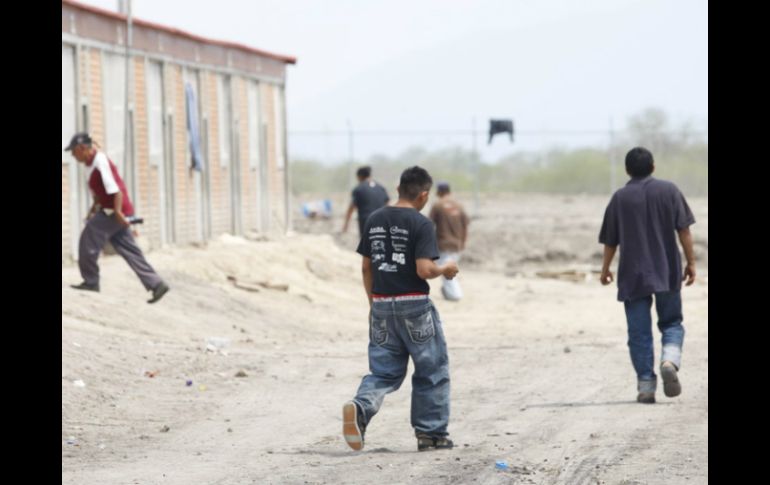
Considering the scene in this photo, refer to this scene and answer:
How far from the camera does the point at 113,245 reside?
15.6 meters

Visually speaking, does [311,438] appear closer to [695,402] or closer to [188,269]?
[695,402]

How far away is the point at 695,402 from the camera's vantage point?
1163 cm

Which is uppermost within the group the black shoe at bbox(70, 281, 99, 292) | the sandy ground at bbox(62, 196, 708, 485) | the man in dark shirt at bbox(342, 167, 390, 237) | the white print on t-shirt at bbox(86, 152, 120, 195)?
the white print on t-shirt at bbox(86, 152, 120, 195)

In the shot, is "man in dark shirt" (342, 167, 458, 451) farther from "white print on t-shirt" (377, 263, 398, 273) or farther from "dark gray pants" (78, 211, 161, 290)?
"dark gray pants" (78, 211, 161, 290)

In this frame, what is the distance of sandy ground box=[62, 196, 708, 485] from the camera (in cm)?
874

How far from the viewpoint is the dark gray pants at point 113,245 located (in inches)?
605

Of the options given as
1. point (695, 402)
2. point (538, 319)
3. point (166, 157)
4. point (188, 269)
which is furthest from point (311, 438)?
point (166, 157)

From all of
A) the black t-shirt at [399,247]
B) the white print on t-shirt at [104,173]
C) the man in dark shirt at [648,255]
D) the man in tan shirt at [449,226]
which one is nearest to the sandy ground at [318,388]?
the man in dark shirt at [648,255]

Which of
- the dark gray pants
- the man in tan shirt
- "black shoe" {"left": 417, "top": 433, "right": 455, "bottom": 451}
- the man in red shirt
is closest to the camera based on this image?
"black shoe" {"left": 417, "top": 433, "right": 455, "bottom": 451}

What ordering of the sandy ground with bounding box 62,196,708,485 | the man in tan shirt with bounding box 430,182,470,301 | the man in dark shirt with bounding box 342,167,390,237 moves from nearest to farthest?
the sandy ground with bounding box 62,196,708,485
the man in tan shirt with bounding box 430,182,470,301
the man in dark shirt with bounding box 342,167,390,237

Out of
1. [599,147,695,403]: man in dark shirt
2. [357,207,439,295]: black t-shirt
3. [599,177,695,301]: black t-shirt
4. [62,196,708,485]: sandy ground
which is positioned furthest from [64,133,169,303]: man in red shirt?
[357,207,439,295]: black t-shirt

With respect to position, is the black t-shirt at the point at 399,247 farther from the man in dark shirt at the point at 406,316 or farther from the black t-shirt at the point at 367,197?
the black t-shirt at the point at 367,197

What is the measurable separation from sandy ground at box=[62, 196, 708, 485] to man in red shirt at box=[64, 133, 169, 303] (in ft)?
1.63
